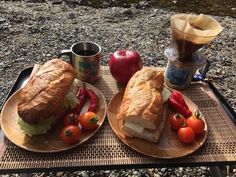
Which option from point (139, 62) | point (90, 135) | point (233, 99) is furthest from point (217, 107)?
point (233, 99)

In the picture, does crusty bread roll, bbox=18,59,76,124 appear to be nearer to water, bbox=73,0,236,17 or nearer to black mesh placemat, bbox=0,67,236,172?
black mesh placemat, bbox=0,67,236,172

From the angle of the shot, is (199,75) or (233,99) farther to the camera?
(233,99)

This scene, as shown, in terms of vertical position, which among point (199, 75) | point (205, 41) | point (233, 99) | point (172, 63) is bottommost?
point (233, 99)

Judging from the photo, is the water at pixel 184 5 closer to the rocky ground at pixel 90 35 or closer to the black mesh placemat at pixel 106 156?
the rocky ground at pixel 90 35

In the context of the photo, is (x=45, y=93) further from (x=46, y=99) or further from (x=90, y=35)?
(x=90, y=35)

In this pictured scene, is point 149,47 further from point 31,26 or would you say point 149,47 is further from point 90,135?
point 90,135

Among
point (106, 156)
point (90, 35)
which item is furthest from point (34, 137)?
point (90, 35)

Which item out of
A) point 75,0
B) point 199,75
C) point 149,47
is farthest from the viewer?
point 75,0
